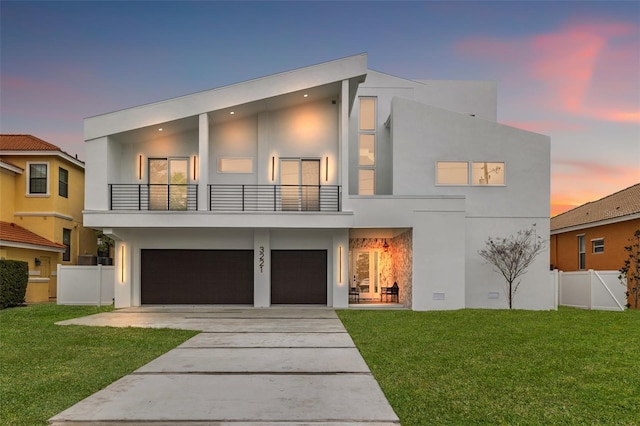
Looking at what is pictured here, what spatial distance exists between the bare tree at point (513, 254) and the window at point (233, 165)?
9.42 metres

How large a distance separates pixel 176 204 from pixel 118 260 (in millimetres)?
2916

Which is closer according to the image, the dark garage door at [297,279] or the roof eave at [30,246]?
the dark garage door at [297,279]

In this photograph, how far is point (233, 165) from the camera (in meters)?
17.2

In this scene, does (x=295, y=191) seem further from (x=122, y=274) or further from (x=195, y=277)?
(x=122, y=274)

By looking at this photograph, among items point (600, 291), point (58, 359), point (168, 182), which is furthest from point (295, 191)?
point (600, 291)

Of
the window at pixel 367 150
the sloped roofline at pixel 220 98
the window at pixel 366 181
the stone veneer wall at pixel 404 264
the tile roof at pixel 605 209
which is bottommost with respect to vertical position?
the stone veneer wall at pixel 404 264

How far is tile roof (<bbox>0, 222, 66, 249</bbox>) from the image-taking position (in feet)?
58.6

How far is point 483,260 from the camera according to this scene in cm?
1683

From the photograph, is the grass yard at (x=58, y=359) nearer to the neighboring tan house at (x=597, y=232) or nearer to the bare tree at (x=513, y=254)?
the bare tree at (x=513, y=254)

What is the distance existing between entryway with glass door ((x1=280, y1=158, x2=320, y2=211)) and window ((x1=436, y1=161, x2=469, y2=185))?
468 centimetres

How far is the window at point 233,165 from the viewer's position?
17141 millimetres

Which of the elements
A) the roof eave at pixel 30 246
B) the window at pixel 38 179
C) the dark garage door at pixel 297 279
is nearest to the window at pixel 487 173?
the dark garage door at pixel 297 279

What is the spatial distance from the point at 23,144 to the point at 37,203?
2977 millimetres

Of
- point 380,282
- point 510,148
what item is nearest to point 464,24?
point 510,148
